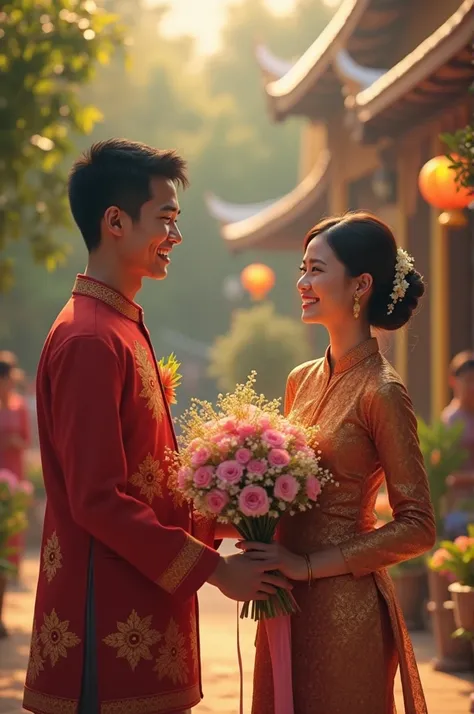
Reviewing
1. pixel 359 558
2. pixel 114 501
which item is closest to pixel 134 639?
pixel 114 501

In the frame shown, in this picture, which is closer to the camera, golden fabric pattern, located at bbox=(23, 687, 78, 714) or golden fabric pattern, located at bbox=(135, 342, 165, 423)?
golden fabric pattern, located at bbox=(23, 687, 78, 714)

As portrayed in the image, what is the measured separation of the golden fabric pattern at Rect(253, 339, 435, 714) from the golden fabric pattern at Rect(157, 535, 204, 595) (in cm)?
42

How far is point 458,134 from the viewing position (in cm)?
486

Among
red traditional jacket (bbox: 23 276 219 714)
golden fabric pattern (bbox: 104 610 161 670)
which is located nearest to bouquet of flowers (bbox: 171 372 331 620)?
red traditional jacket (bbox: 23 276 219 714)

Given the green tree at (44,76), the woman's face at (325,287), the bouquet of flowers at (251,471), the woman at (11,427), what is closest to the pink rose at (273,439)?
the bouquet of flowers at (251,471)

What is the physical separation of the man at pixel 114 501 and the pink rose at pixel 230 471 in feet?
0.55

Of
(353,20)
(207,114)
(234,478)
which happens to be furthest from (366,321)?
(207,114)

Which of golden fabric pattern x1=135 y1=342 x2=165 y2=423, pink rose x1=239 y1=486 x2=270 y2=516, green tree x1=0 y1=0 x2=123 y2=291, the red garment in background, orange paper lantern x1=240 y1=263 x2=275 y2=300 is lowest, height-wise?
pink rose x1=239 y1=486 x2=270 y2=516

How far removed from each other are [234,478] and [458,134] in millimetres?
2176

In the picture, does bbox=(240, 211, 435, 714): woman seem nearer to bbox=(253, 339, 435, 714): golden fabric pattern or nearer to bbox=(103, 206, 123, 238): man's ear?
bbox=(253, 339, 435, 714): golden fabric pattern

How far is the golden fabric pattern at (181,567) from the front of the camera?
3131 millimetres

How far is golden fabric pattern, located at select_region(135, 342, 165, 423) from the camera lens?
3.29 m

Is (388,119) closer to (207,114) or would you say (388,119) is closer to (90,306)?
(90,306)

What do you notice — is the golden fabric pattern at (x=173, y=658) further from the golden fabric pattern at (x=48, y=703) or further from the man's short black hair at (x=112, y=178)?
the man's short black hair at (x=112, y=178)
